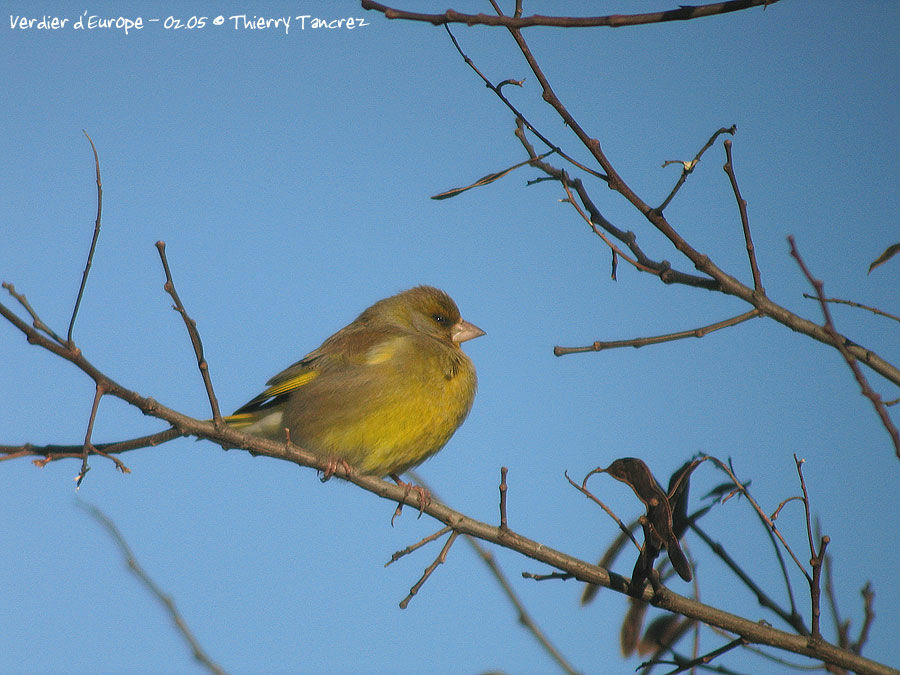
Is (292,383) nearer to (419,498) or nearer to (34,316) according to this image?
(419,498)

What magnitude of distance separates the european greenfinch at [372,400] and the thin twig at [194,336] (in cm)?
175

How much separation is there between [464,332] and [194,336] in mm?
3662

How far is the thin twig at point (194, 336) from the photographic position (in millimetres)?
2775

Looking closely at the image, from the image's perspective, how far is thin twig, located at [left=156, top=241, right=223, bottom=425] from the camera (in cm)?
278

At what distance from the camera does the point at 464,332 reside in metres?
6.46

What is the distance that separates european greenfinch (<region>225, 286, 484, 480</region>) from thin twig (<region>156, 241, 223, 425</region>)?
5.75 ft

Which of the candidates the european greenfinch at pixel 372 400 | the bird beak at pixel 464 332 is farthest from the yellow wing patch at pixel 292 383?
the bird beak at pixel 464 332

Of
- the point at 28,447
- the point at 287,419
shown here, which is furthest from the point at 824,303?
the point at 287,419

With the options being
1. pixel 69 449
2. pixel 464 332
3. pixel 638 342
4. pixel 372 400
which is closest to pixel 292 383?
pixel 372 400

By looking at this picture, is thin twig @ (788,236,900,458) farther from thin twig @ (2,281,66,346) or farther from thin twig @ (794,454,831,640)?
thin twig @ (2,281,66,346)

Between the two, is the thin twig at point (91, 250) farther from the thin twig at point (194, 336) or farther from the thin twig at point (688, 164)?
the thin twig at point (688, 164)

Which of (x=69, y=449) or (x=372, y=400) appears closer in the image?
(x=69, y=449)

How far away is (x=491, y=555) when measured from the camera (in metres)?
3.37

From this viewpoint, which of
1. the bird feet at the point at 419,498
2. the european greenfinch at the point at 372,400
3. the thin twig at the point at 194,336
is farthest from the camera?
the european greenfinch at the point at 372,400
